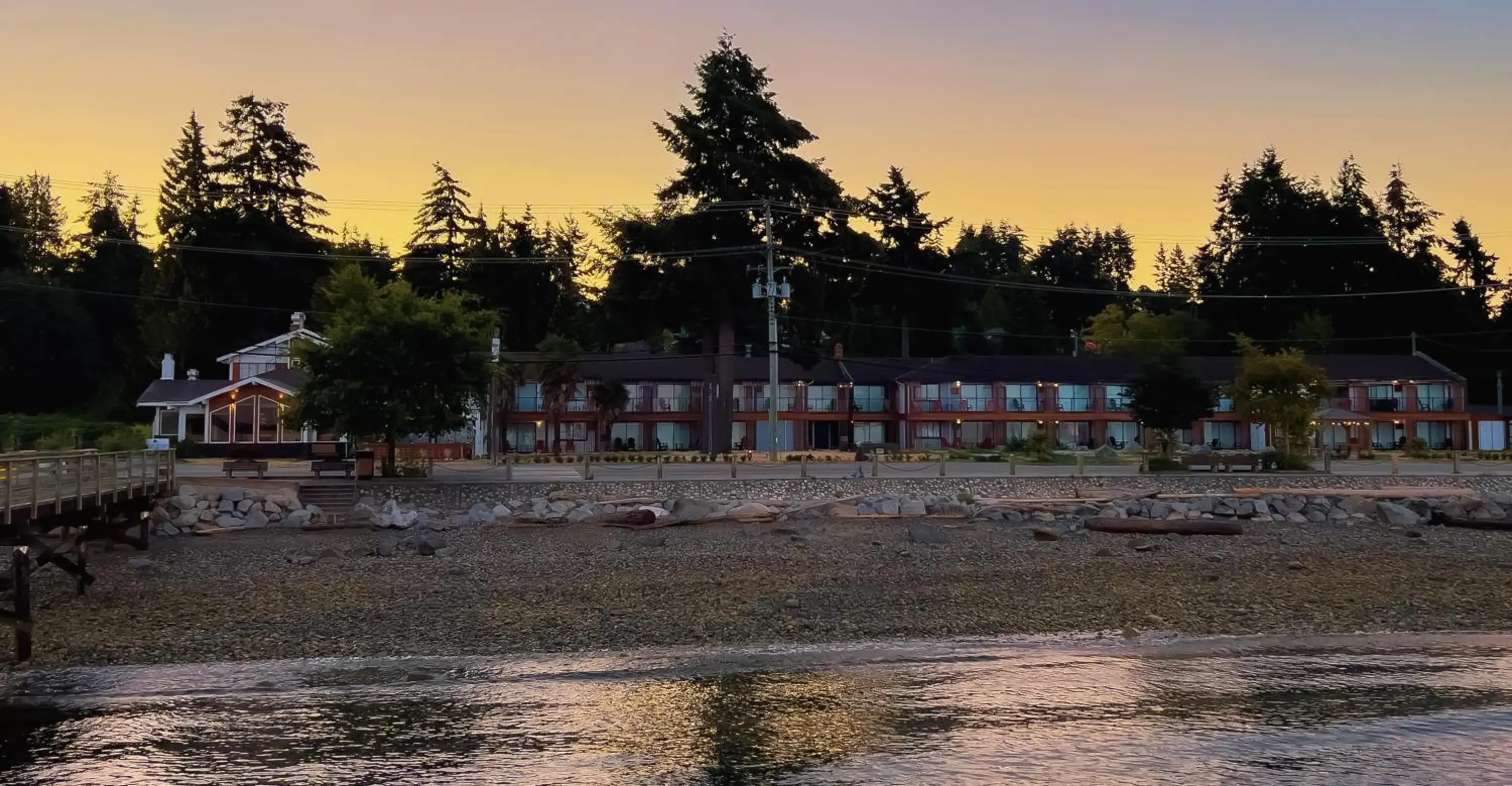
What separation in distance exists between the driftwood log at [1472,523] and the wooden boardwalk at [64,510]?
31.5m

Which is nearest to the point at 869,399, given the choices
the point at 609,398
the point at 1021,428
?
the point at 1021,428

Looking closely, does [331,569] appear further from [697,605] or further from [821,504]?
[821,504]

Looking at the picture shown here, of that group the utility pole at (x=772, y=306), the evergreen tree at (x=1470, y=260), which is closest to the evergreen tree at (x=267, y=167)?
the utility pole at (x=772, y=306)

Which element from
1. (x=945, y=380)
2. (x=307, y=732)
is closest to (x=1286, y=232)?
(x=945, y=380)

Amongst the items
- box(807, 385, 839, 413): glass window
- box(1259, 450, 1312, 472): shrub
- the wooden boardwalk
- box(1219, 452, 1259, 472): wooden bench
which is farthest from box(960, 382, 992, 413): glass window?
the wooden boardwalk

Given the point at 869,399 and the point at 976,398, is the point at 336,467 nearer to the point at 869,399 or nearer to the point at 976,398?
the point at 869,399

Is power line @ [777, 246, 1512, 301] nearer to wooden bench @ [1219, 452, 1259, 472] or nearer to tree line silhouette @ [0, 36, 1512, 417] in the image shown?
tree line silhouette @ [0, 36, 1512, 417]

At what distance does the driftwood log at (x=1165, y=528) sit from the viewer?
26484 millimetres

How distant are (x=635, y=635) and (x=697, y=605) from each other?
2.06 meters

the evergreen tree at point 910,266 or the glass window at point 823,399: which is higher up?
the evergreen tree at point 910,266

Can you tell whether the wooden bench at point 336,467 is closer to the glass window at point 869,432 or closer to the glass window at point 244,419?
the glass window at point 244,419

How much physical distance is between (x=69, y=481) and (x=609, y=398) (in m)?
41.3

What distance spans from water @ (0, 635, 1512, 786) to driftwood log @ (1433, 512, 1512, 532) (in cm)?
1701

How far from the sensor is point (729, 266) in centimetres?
5116
